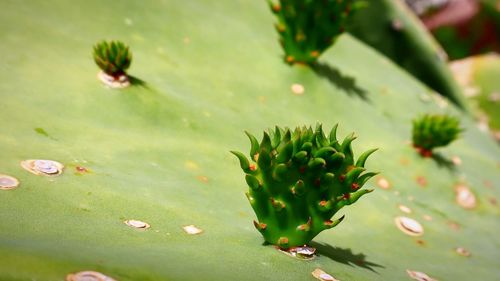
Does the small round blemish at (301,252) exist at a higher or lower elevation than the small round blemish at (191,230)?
lower

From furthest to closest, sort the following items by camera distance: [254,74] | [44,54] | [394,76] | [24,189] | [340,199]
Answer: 1. [394,76]
2. [254,74]
3. [44,54]
4. [340,199]
5. [24,189]

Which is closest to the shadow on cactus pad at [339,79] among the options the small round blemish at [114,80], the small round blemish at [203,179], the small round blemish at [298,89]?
the small round blemish at [298,89]

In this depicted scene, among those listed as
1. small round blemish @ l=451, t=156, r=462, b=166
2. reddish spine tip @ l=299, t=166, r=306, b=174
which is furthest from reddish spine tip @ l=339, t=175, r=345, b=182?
small round blemish @ l=451, t=156, r=462, b=166

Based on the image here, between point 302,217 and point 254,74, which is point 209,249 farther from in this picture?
point 254,74

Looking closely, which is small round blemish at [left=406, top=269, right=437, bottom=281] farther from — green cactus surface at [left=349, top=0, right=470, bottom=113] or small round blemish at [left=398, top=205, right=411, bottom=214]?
green cactus surface at [left=349, top=0, right=470, bottom=113]

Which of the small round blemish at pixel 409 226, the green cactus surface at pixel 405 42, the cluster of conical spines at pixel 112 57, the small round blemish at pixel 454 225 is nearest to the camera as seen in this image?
the cluster of conical spines at pixel 112 57

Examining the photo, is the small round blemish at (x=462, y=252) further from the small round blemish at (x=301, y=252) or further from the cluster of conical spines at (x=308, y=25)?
the cluster of conical spines at (x=308, y=25)

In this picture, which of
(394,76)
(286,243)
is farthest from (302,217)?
(394,76)
